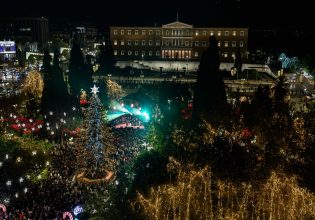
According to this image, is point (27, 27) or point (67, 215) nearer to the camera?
point (67, 215)

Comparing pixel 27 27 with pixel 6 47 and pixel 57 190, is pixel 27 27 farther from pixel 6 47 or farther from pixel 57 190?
pixel 57 190

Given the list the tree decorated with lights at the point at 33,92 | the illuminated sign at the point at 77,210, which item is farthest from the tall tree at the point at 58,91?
the illuminated sign at the point at 77,210

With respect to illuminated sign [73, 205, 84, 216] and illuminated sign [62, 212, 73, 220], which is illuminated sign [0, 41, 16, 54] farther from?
illuminated sign [62, 212, 73, 220]

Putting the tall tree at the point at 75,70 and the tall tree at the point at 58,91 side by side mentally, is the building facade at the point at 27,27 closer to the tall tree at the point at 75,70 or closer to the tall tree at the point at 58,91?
the tall tree at the point at 75,70

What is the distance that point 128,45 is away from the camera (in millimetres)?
74938

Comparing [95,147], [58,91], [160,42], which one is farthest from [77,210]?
[160,42]

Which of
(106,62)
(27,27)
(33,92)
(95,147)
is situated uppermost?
(27,27)

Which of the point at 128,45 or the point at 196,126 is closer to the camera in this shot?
the point at 196,126

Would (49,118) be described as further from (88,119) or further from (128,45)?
(128,45)

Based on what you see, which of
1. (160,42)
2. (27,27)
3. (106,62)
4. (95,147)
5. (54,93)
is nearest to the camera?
(95,147)

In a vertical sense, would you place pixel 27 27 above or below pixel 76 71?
above

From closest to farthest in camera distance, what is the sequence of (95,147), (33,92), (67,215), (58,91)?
(67,215) < (95,147) < (58,91) < (33,92)

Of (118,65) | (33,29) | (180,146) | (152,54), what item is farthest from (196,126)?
(33,29)

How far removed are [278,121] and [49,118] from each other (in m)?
16.9
